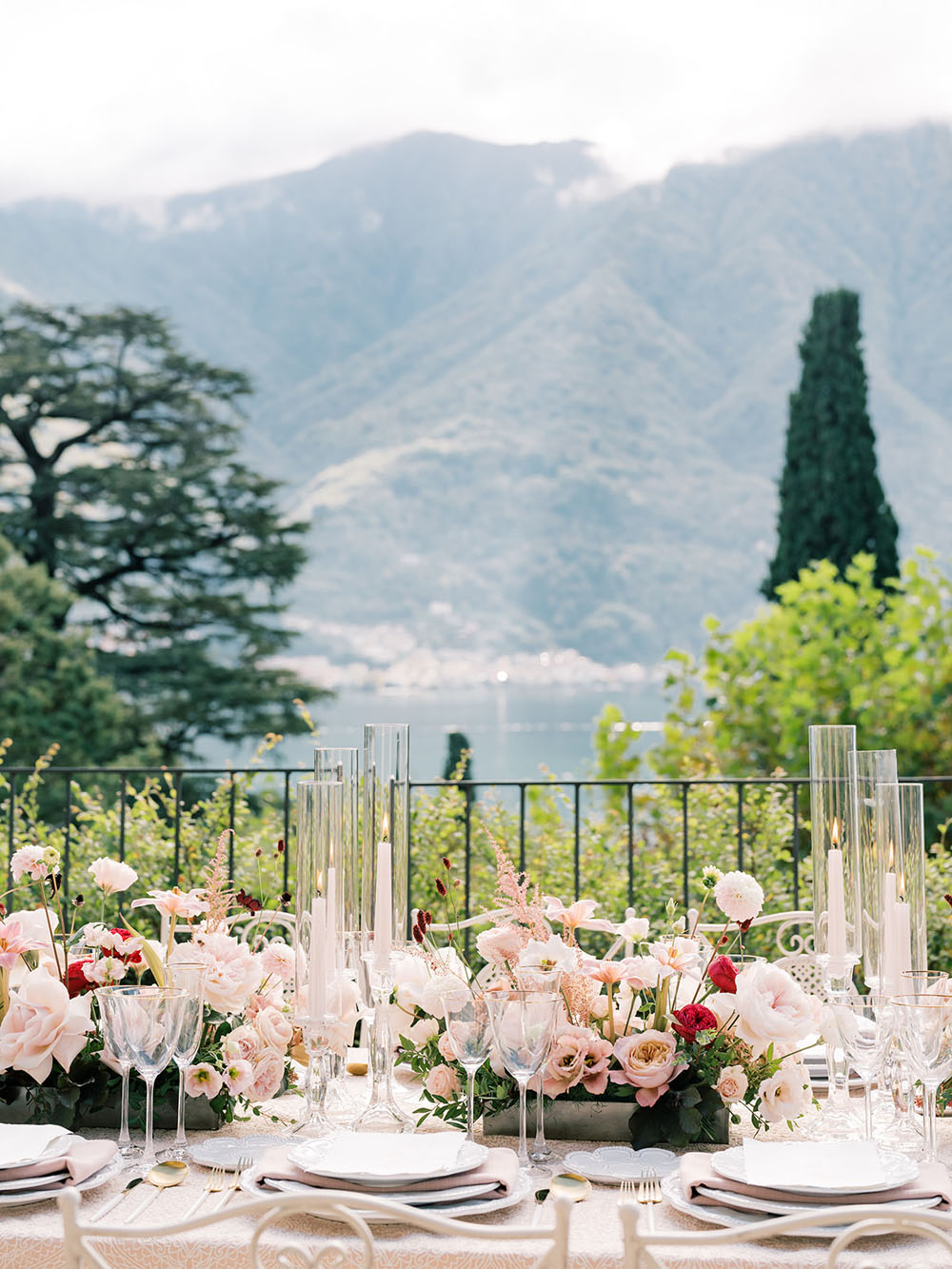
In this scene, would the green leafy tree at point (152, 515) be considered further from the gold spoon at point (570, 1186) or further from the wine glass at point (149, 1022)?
the gold spoon at point (570, 1186)

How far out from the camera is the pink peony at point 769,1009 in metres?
1.38

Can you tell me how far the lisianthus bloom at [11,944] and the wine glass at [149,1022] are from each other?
0.24m

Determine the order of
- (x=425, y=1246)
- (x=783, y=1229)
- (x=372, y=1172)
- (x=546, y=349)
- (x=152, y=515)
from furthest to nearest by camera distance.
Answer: (x=546, y=349) < (x=152, y=515) < (x=372, y=1172) < (x=425, y=1246) < (x=783, y=1229)

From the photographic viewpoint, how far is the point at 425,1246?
114 centimetres

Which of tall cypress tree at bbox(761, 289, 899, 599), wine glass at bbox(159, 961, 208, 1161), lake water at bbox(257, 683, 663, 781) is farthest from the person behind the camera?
lake water at bbox(257, 683, 663, 781)

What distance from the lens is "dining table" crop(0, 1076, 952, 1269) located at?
1.11 m

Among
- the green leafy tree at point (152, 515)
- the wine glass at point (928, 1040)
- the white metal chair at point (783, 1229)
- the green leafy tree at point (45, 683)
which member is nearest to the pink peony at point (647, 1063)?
the wine glass at point (928, 1040)

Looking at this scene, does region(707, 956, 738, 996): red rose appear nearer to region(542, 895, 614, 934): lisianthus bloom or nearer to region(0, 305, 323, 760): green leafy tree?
region(542, 895, 614, 934): lisianthus bloom

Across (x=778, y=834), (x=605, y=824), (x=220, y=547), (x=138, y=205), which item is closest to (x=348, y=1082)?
(x=778, y=834)

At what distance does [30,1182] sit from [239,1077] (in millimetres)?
268

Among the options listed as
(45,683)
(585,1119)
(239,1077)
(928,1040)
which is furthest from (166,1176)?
(45,683)

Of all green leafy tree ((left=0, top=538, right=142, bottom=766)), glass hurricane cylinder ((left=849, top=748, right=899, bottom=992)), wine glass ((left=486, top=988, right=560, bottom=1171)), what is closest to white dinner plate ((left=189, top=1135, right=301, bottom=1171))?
wine glass ((left=486, top=988, right=560, bottom=1171))

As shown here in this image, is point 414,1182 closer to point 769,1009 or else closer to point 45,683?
point 769,1009

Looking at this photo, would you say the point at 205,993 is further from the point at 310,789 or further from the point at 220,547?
the point at 220,547
